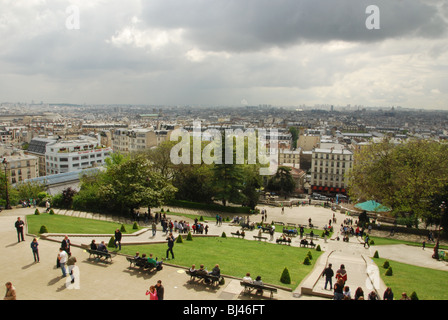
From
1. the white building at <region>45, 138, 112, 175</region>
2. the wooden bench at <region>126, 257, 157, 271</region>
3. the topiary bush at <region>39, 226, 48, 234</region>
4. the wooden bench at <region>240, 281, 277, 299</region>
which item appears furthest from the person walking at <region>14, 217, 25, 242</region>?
the white building at <region>45, 138, 112, 175</region>

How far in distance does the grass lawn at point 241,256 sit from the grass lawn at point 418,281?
4.06 m

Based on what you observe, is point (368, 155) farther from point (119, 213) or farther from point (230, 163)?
point (119, 213)

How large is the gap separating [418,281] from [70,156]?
77839 mm

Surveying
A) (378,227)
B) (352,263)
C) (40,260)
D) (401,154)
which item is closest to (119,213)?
(40,260)

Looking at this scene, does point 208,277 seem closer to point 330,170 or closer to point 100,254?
point 100,254

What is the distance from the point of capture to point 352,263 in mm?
19188

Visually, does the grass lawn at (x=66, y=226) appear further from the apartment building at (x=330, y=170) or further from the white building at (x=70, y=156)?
the apartment building at (x=330, y=170)

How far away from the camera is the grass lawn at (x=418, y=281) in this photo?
14.3m

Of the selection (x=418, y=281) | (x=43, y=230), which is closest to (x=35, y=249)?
(x=43, y=230)

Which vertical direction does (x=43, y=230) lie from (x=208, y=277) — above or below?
below

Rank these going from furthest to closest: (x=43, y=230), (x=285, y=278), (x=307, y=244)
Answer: (x=307, y=244) < (x=43, y=230) < (x=285, y=278)

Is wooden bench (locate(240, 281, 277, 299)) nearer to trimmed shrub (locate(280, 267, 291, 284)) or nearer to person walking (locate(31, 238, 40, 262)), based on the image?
trimmed shrub (locate(280, 267, 291, 284))

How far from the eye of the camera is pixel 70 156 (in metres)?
77.9

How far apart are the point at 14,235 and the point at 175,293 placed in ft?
41.6
